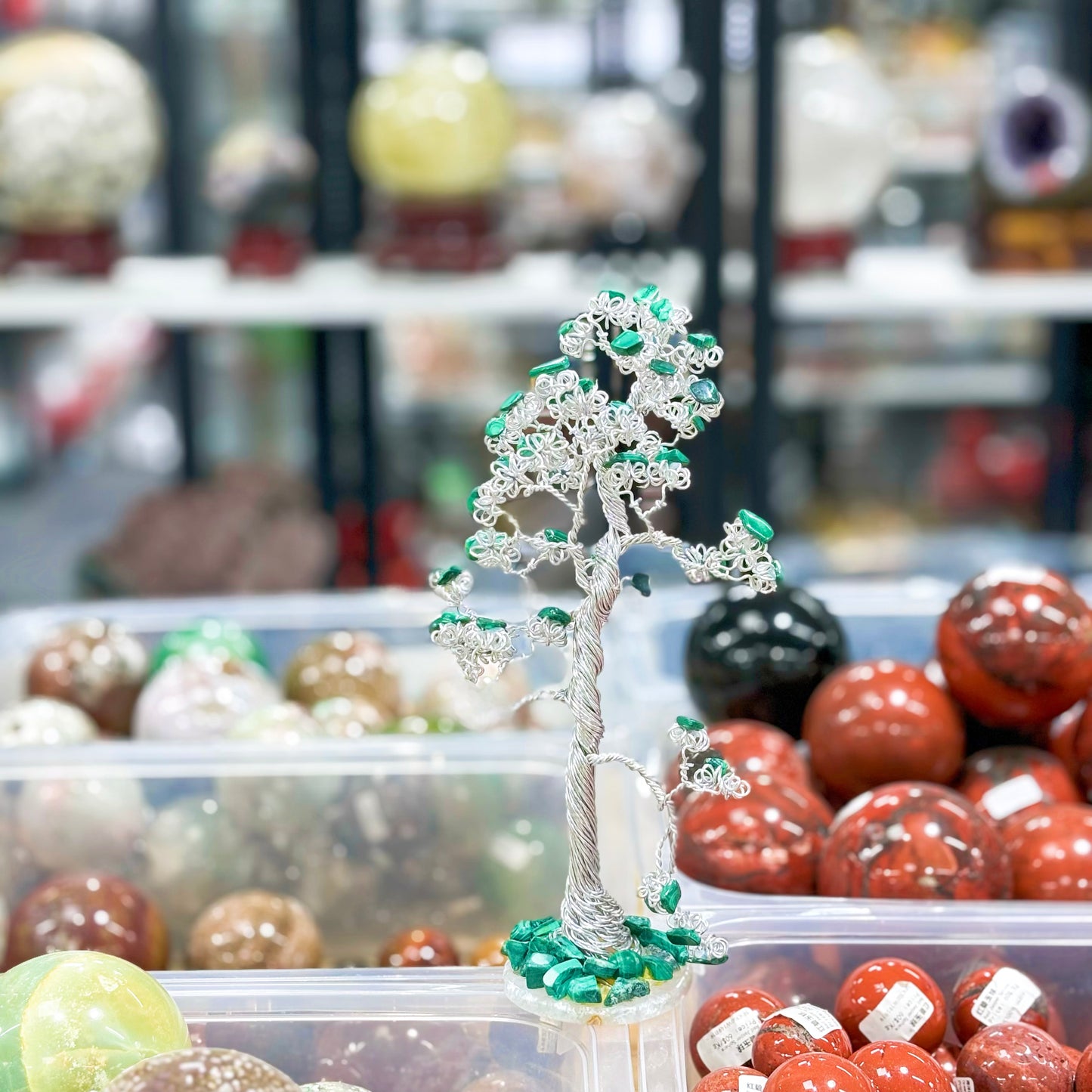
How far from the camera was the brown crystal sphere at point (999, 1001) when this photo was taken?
0.70 m

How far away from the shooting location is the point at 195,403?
7.60ft

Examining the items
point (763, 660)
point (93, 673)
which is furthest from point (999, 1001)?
point (93, 673)

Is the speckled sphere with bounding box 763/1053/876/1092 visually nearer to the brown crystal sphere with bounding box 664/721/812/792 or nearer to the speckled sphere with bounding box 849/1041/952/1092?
the speckled sphere with bounding box 849/1041/952/1092

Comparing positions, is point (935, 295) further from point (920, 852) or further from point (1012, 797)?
point (920, 852)

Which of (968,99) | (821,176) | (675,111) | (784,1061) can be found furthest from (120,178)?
(968,99)

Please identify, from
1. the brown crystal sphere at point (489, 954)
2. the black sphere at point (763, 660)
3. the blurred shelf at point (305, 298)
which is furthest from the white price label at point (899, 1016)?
the blurred shelf at point (305, 298)

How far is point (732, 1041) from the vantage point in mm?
675

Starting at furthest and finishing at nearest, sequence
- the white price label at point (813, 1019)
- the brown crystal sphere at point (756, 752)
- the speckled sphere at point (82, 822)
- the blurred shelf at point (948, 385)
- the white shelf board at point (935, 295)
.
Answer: the blurred shelf at point (948, 385) → the white shelf board at point (935, 295) → the speckled sphere at point (82, 822) → the brown crystal sphere at point (756, 752) → the white price label at point (813, 1019)

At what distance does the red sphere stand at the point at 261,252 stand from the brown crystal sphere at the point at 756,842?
1.21m

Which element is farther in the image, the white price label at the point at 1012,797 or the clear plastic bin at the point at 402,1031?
the white price label at the point at 1012,797

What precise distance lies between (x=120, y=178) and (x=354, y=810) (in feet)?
3.27

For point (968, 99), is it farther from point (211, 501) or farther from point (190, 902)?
point (190, 902)

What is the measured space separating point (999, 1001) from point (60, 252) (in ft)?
4.71

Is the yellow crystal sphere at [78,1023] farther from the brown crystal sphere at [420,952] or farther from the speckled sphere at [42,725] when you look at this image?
the speckled sphere at [42,725]
